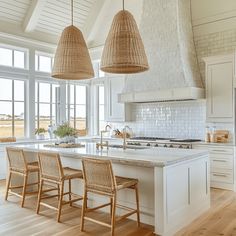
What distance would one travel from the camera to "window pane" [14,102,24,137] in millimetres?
6684

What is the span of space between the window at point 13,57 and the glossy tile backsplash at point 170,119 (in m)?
3.05

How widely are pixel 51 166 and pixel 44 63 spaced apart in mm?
4296

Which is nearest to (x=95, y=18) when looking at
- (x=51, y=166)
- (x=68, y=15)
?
(x=68, y=15)

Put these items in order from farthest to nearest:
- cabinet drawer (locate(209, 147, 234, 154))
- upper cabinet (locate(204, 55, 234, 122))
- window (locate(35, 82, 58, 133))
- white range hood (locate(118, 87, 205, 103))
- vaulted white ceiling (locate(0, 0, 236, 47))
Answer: window (locate(35, 82, 58, 133))
vaulted white ceiling (locate(0, 0, 236, 47))
white range hood (locate(118, 87, 205, 103))
upper cabinet (locate(204, 55, 234, 122))
cabinet drawer (locate(209, 147, 234, 154))

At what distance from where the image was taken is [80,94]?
8273 mm

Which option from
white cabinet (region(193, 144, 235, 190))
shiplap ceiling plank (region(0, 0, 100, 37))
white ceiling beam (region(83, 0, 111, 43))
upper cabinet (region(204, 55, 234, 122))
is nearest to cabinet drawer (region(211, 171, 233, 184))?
white cabinet (region(193, 144, 235, 190))

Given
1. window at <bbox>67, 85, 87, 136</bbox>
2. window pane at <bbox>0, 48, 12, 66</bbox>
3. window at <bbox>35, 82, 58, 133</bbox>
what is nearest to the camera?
window pane at <bbox>0, 48, 12, 66</bbox>

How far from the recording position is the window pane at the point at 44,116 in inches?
284

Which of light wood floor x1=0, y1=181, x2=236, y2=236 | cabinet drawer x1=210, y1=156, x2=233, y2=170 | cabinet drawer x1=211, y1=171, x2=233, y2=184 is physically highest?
cabinet drawer x1=210, y1=156, x2=233, y2=170

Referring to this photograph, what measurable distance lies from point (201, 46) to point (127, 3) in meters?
2.41

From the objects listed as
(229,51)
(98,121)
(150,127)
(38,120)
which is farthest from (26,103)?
(229,51)

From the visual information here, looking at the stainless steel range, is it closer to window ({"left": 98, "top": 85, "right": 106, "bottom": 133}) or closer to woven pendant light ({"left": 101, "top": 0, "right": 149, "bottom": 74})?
window ({"left": 98, "top": 85, "right": 106, "bottom": 133})

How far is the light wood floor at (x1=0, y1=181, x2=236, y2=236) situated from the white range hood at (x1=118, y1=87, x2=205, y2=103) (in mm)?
2288

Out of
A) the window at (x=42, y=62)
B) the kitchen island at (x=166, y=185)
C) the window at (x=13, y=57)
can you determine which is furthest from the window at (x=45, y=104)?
the kitchen island at (x=166, y=185)
